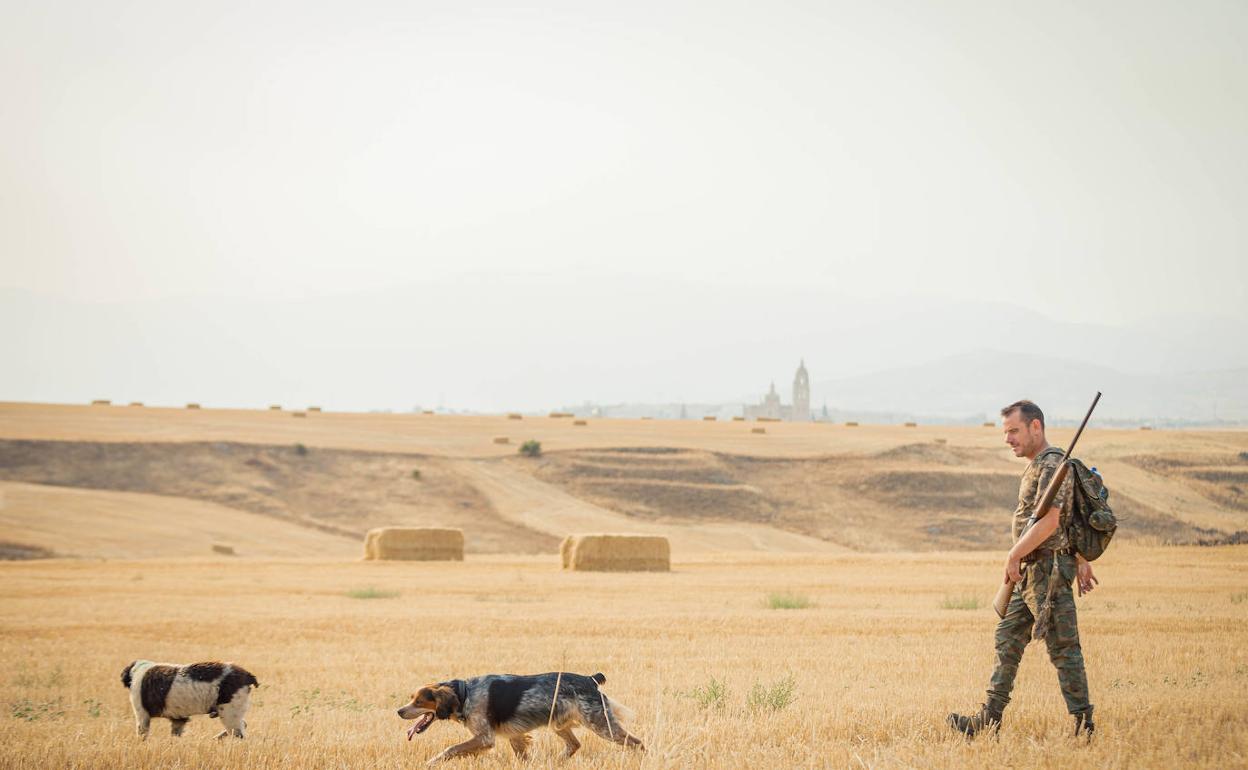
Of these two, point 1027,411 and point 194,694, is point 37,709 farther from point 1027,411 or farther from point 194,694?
point 1027,411

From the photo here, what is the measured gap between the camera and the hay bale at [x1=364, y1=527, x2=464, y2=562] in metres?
40.8

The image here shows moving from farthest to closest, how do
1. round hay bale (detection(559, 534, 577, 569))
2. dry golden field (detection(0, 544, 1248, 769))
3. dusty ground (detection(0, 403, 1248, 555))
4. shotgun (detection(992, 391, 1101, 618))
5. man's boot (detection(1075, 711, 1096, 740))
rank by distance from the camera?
dusty ground (detection(0, 403, 1248, 555)), round hay bale (detection(559, 534, 577, 569)), man's boot (detection(1075, 711, 1096, 740)), dry golden field (detection(0, 544, 1248, 769)), shotgun (detection(992, 391, 1101, 618))

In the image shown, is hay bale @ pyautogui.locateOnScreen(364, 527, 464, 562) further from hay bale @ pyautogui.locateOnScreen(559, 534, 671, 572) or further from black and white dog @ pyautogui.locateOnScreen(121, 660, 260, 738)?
black and white dog @ pyautogui.locateOnScreen(121, 660, 260, 738)

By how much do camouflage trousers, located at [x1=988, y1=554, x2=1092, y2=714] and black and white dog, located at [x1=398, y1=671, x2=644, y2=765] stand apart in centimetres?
301

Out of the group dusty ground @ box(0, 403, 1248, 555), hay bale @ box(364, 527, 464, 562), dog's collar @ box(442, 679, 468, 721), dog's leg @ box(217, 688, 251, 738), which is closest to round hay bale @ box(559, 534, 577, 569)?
hay bale @ box(364, 527, 464, 562)

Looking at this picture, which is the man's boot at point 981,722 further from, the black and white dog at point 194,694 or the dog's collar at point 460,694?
the black and white dog at point 194,694

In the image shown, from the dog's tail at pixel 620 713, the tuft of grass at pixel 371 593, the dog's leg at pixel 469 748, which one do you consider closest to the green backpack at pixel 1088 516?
the dog's tail at pixel 620 713

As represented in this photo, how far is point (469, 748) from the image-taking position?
8.07 m

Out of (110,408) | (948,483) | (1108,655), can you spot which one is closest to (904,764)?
(1108,655)

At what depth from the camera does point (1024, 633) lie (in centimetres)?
873

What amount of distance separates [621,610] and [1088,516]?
1370cm

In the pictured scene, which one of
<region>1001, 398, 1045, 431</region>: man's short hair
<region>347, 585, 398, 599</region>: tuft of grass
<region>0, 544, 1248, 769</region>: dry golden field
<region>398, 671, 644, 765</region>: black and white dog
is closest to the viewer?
<region>398, 671, 644, 765</region>: black and white dog

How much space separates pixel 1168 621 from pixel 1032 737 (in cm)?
999

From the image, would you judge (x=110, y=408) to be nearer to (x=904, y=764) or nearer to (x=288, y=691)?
(x=288, y=691)
